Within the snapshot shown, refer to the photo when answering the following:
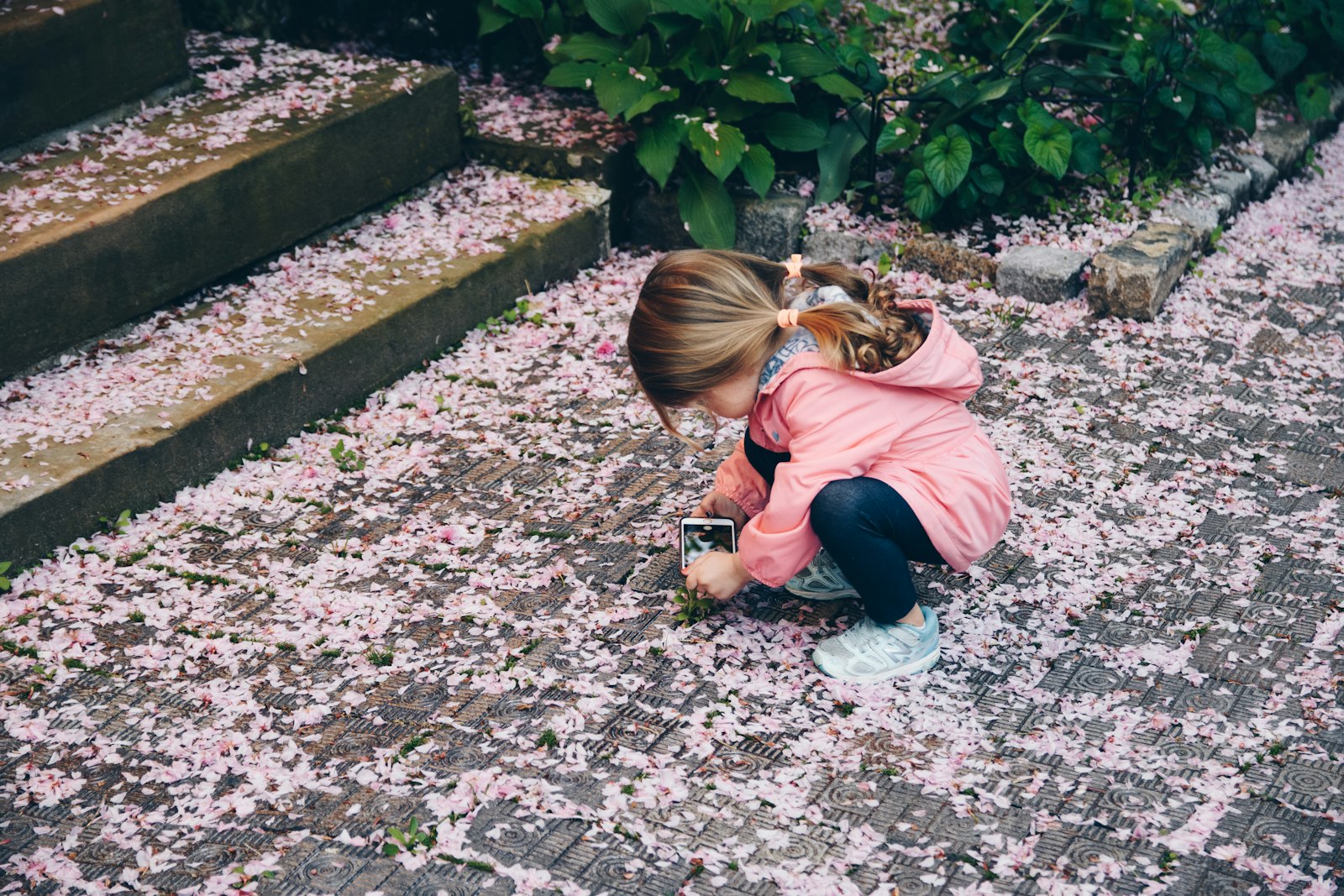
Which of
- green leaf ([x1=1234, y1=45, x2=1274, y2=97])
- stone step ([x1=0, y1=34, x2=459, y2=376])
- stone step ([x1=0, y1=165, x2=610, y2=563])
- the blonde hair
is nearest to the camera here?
the blonde hair

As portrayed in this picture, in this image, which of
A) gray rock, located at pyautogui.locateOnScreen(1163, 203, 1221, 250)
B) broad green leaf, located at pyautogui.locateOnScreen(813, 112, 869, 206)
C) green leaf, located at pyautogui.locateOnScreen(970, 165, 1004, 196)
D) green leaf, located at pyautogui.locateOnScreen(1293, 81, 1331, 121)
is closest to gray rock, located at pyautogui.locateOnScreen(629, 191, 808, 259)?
broad green leaf, located at pyautogui.locateOnScreen(813, 112, 869, 206)

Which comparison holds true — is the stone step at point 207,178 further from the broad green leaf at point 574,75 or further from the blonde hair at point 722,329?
the blonde hair at point 722,329

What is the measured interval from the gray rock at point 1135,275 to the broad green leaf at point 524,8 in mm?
2748

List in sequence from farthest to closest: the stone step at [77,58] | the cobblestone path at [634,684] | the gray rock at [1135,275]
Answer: the gray rock at [1135,275] < the stone step at [77,58] < the cobblestone path at [634,684]

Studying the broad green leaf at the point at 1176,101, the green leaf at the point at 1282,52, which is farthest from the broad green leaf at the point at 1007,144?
the green leaf at the point at 1282,52

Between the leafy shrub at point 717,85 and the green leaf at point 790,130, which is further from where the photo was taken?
the green leaf at point 790,130

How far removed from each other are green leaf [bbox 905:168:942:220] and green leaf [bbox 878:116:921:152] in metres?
0.14

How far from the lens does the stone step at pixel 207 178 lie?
12.4 feet

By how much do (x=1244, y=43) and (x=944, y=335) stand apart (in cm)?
459

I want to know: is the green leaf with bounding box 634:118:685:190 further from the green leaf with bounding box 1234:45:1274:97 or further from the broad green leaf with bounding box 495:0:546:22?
the green leaf with bounding box 1234:45:1274:97

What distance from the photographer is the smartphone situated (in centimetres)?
317

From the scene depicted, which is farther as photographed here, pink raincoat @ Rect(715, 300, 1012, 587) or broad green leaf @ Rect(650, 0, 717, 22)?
broad green leaf @ Rect(650, 0, 717, 22)

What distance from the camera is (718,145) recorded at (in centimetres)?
494

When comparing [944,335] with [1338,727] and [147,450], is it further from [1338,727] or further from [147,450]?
[147,450]
